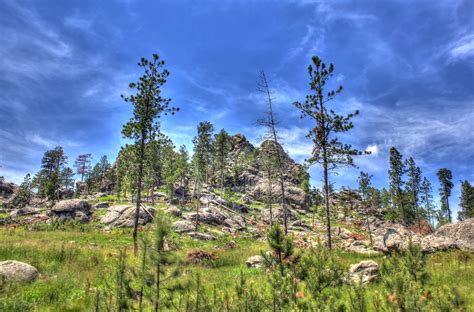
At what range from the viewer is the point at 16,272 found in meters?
8.55

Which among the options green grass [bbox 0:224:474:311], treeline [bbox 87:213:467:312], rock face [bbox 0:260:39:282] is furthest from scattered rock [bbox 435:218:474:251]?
rock face [bbox 0:260:39:282]

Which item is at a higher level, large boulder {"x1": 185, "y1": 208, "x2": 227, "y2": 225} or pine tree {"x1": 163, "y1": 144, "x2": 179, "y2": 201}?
pine tree {"x1": 163, "y1": 144, "x2": 179, "y2": 201}

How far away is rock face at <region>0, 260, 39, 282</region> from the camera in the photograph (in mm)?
8234

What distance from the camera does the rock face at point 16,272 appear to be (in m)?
8.23

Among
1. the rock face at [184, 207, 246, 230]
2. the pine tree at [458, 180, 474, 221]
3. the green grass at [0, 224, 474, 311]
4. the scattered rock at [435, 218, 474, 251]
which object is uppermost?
the pine tree at [458, 180, 474, 221]

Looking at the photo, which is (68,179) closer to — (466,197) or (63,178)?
(63,178)

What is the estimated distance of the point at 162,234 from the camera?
3980 millimetres

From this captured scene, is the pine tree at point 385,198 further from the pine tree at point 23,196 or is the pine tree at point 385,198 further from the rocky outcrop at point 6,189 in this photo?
the rocky outcrop at point 6,189

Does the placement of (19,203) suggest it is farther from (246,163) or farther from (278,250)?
(278,250)

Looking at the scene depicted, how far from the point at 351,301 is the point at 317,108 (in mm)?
17767

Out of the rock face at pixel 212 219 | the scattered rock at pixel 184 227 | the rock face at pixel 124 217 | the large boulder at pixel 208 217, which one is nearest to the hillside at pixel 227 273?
the scattered rock at pixel 184 227

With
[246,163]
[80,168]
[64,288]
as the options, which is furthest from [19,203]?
[64,288]

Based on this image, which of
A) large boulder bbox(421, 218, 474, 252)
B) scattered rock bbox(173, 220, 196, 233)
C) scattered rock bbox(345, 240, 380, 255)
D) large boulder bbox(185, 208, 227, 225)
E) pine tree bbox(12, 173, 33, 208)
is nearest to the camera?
large boulder bbox(421, 218, 474, 252)

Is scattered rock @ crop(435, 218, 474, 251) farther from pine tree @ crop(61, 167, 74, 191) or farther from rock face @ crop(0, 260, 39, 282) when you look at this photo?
pine tree @ crop(61, 167, 74, 191)
